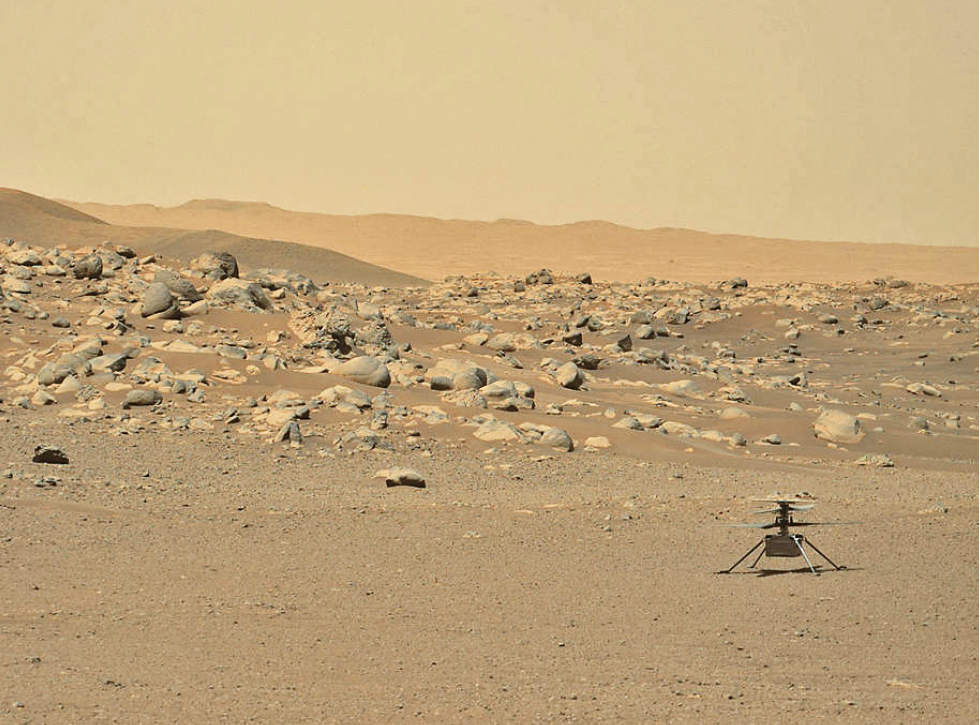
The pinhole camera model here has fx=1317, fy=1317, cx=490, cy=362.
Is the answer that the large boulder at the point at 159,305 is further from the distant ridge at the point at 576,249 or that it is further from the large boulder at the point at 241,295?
the distant ridge at the point at 576,249

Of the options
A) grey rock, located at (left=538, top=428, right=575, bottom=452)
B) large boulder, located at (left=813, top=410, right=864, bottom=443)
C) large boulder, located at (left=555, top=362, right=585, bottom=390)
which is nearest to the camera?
grey rock, located at (left=538, top=428, right=575, bottom=452)

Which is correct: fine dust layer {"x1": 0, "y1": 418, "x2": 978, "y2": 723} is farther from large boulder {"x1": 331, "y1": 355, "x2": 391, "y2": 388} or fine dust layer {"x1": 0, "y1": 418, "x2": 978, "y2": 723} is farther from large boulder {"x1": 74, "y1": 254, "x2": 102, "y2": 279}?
large boulder {"x1": 74, "y1": 254, "x2": 102, "y2": 279}

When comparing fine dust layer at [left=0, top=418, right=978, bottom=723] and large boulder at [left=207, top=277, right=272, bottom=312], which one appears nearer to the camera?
fine dust layer at [left=0, top=418, right=978, bottom=723]

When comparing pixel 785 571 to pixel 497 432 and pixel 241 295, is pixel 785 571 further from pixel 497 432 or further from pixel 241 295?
pixel 241 295

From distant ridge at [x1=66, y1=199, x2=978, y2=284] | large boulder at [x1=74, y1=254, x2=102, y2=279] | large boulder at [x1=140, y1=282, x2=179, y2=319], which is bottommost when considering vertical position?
distant ridge at [x1=66, y1=199, x2=978, y2=284]

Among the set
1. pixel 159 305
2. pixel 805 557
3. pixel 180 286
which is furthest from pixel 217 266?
pixel 805 557

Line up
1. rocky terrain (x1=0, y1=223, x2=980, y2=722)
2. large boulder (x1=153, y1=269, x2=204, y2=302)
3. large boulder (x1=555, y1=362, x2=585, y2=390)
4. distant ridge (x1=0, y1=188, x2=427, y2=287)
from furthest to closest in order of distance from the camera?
distant ridge (x1=0, y1=188, x2=427, y2=287)
large boulder (x1=153, y1=269, x2=204, y2=302)
large boulder (x1=555, y1=362, x2=585, y2=390)
rocky terrain (x1=0, y1=223, x2=980, y2=722)

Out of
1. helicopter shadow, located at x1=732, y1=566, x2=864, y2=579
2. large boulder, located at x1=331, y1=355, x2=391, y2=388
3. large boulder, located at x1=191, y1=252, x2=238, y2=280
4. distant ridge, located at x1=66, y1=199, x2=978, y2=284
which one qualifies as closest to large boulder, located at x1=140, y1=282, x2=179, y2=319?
large boulder, located at x1=191, y1=252, x2=238, y2=280
